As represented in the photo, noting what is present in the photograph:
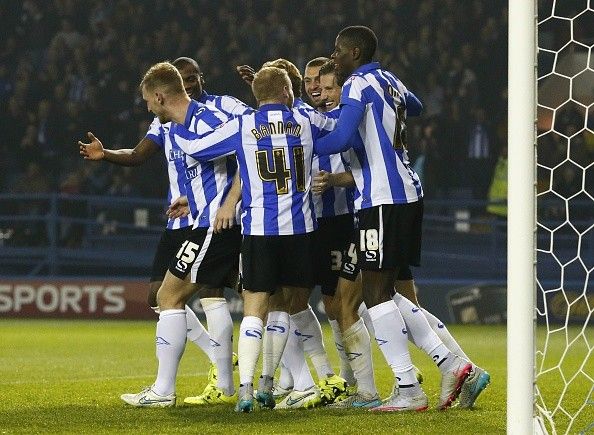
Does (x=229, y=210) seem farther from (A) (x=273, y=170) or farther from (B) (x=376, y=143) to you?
(B) (x=376, y=143)

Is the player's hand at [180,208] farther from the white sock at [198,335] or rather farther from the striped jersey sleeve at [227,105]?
the white sock at [198,335]

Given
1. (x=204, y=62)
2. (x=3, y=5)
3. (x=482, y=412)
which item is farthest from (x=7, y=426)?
(x=3, y=5)

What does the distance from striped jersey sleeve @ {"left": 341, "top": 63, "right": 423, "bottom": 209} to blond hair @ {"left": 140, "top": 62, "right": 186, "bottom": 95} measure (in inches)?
32.2

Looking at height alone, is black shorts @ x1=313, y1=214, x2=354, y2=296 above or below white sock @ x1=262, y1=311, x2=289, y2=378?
above

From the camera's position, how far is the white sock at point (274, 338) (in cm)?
545

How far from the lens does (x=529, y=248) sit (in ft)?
13.2

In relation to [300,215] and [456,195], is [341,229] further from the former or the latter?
[456,195]

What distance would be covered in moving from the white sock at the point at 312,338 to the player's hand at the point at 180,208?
29.5 inches

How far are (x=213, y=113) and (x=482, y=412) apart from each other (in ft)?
6.29

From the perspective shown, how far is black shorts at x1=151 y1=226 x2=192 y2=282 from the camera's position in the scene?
586 cm

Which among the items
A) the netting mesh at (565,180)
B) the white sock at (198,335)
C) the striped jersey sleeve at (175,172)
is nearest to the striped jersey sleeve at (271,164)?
the striped jersey sleeve at (175,172)

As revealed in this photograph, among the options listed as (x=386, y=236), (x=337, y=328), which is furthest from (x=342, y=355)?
(x=386, y=236)

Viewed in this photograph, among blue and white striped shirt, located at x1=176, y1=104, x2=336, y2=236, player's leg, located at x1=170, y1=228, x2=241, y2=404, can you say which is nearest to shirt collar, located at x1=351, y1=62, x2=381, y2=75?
blue and white striped shirt, located at x1=176, y1=104, x2=336, y2=236

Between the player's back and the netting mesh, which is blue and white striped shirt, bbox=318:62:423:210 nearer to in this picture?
the player's back
